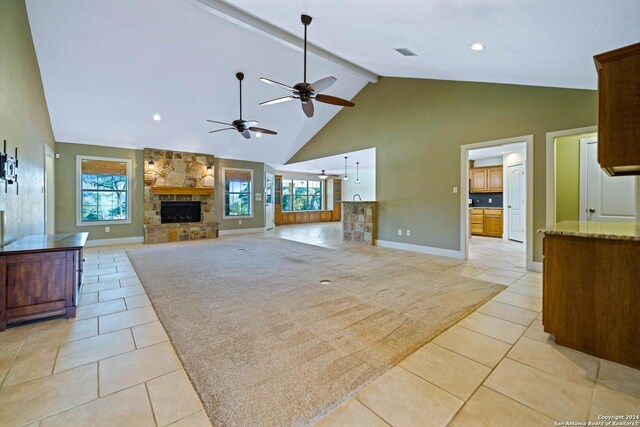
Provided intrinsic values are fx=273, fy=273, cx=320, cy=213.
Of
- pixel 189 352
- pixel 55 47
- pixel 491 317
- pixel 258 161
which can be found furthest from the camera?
pixel 258 161

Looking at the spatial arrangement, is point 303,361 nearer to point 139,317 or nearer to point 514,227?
point 139,317

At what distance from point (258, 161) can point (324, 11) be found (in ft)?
22.3

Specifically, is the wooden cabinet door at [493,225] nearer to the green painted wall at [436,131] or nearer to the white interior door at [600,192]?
the white interior door at [600,192]

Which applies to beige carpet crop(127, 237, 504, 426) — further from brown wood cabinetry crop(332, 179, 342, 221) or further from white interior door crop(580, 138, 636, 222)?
brown wood cabinetry crop(332, 179, 342, 221)

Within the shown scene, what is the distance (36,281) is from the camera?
2.50m

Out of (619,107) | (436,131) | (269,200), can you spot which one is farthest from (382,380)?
(269,200)

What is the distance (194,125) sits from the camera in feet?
22.7

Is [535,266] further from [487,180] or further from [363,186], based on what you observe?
[363,186]

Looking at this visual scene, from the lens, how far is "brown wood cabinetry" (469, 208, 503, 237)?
26.3 feet

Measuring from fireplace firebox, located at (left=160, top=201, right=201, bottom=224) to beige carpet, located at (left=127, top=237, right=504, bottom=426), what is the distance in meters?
3.29

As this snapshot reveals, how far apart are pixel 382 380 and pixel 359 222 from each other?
5.49m

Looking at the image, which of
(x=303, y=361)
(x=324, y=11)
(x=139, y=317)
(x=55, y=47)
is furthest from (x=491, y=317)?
(x=55, y=47)

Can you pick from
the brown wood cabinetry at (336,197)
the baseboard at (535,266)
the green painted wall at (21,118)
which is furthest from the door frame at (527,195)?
the brown wood cabinetry at (336,197)

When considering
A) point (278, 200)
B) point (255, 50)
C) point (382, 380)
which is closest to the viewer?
point (382, 380)
